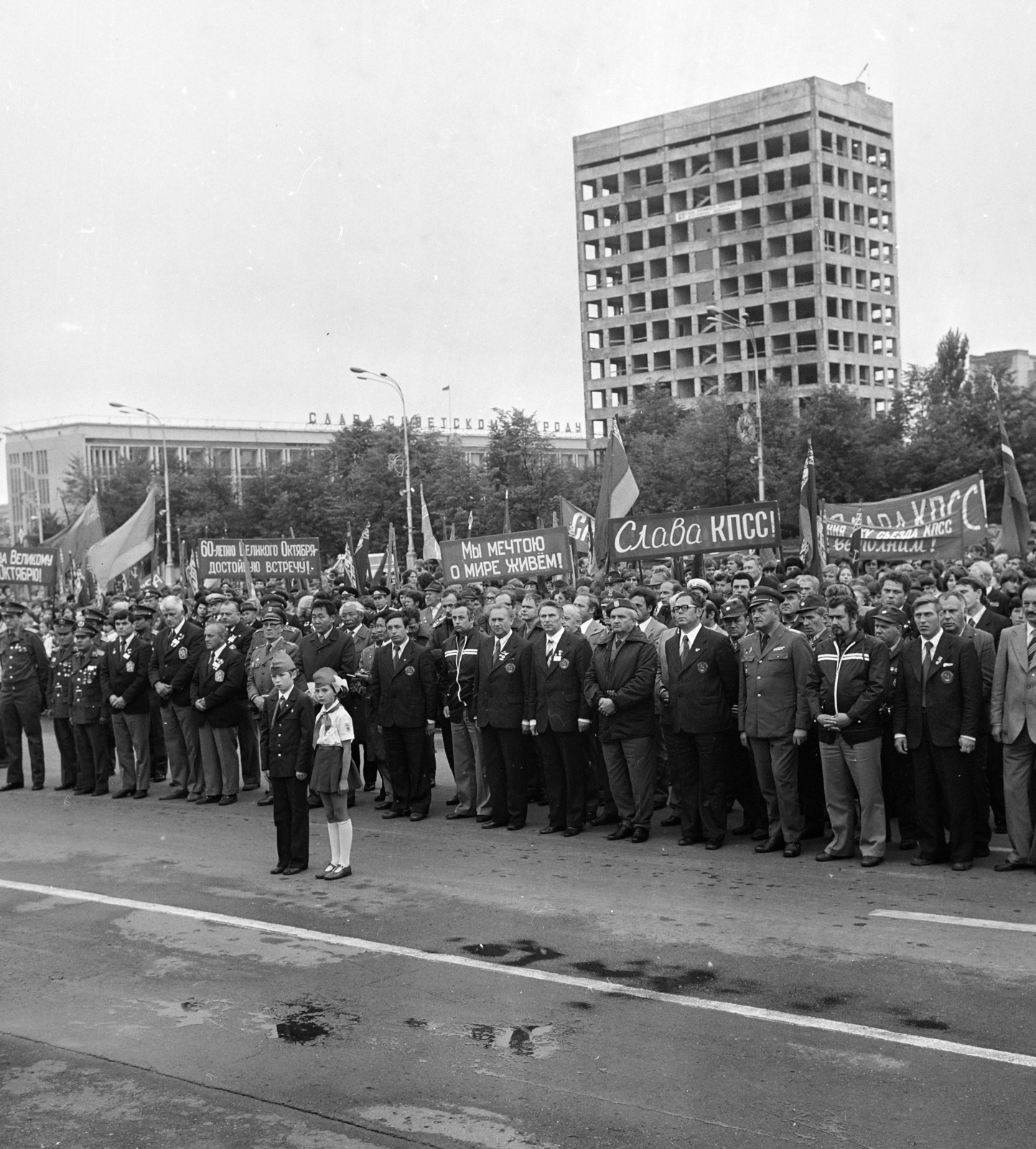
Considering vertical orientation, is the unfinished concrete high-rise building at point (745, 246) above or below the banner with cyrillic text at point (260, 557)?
above

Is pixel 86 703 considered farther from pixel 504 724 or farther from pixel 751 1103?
pixel 751 1103

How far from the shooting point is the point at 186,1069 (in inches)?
246

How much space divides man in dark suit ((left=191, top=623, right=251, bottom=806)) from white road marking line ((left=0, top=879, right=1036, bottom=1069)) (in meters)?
3.84

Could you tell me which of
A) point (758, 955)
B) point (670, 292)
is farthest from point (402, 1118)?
point (670, 292)

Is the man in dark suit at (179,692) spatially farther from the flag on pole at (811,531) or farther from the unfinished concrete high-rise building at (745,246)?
the unfinished concrete high-rise building at (745,246)

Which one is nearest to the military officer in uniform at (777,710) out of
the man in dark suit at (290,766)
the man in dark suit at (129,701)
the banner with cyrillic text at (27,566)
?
the man in dark suit at (290,766)

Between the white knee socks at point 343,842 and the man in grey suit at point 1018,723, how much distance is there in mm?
4638

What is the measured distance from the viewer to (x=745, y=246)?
10688cm

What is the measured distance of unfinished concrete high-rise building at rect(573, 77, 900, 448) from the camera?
103m

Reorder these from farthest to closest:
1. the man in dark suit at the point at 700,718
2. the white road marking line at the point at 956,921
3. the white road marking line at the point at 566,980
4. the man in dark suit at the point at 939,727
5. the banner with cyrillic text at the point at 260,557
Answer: the banner with cyrillic text at the point at 260,557 < the man in dark suit at the point at 700,718 < the man in dark suit at the point at 939,727 < the white road marking line at the point at 956,921 < the white road marking line at the point at 566,980

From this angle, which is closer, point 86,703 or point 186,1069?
point 186,1069

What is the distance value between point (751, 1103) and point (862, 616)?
22.0 ft

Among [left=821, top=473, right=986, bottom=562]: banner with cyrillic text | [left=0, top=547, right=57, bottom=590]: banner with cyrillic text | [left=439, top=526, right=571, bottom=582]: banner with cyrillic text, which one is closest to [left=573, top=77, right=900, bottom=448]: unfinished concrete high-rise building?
[left=0, top=547, right=57, bottom=590]: banner with cyrillic text

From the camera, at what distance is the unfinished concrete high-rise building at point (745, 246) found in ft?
339
